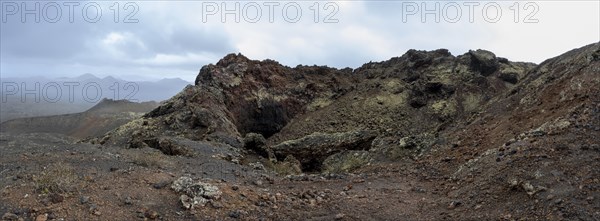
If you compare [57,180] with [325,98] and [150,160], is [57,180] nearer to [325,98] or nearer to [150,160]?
[150,160]

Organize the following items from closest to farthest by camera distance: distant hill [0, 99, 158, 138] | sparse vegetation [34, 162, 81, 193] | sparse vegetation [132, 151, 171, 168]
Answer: sparse vegetation [34, 162, 81, 193] → sparse vegetation [132, 151, 171, 168] → distant hill [0, 99, 158, 138]

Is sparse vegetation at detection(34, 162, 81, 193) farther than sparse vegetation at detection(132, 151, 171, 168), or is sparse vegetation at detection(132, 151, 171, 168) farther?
sparse vegetation at detection(132, 151, 171, 168)

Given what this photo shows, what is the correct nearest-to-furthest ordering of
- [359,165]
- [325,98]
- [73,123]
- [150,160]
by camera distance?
[150,160], [359,165], [325,98], [73,123]

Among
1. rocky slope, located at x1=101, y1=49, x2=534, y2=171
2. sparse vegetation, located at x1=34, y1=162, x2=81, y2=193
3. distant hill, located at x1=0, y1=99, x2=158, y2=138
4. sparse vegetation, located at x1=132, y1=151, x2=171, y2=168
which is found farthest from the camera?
Result: distant hill, located at x1=0, y1=99, x2=158, y2=138

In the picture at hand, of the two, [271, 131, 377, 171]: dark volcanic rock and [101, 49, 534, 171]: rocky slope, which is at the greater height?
[101, 49, 534, 171]: rocky slope

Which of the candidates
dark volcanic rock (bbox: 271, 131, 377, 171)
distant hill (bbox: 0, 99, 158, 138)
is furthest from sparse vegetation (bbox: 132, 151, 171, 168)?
distant hill (bbox: 0, 99, 158, 138)

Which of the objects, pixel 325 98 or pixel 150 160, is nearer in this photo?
pixel 150 160

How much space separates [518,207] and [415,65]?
81.0 ft

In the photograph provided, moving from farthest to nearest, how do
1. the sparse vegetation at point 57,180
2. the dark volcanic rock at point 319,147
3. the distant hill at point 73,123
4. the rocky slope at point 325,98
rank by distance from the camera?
1. the distant hill at point 73,123
2. the rocky slope at point 325,98
3. the dark volcanic rock at point 319,147
4. the sparse vegetation at point 57,180

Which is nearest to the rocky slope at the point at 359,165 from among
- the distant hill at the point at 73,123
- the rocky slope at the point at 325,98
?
the rocky slope at the point at 325,98

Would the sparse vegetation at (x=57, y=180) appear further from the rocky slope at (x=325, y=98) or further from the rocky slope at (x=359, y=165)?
the rocky slope at (x=325, y=98)

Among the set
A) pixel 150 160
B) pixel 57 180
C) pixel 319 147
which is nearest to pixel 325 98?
pixel 319 147

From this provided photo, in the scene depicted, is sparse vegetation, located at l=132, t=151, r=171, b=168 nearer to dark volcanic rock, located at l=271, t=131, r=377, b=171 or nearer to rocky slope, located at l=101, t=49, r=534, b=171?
rocky slope, located at l=101, t=49, r=534, b=171

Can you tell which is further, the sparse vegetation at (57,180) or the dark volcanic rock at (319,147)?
the dark volcanic rock at (319,147)
